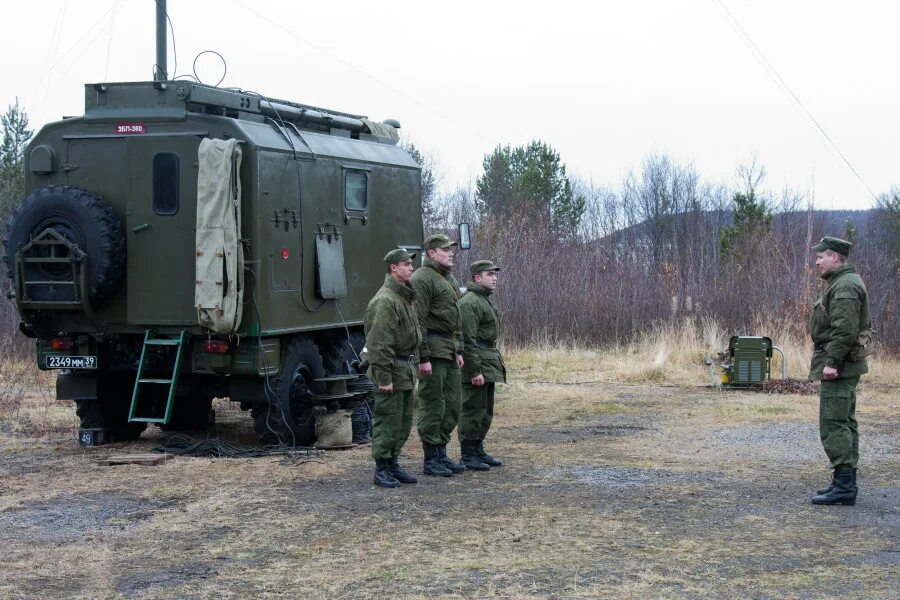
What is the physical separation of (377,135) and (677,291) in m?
11.8

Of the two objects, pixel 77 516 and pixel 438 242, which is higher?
pixel 438 242

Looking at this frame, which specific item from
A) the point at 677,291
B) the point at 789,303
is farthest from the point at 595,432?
the point at 677,291

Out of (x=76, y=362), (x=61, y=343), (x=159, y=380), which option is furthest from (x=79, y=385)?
(x=159, y=380)

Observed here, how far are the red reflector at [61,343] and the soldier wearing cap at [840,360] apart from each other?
22.1ft

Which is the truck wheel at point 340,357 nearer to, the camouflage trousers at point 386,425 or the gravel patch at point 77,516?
the camouflage trousers at point 386,425

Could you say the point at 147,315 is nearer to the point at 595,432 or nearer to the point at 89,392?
the point at 89,392

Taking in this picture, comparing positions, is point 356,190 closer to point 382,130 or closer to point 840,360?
point 382,130

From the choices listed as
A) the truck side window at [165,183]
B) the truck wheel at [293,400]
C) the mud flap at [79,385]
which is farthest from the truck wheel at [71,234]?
the truck wheel at [293,400]

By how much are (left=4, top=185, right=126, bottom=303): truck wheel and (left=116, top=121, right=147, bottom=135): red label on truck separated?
0.67m

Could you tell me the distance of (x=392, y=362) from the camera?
9383 millimetres

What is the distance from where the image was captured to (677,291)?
2419cm

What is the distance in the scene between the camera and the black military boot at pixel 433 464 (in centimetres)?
997

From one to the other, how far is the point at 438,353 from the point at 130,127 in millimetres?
3700

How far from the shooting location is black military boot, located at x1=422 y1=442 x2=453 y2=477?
9969mm
